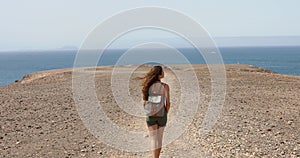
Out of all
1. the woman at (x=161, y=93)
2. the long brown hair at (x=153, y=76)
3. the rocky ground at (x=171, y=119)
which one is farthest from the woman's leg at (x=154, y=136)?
the rocky ground at (x=171, y=119)

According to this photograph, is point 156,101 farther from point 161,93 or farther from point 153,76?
point 153,76

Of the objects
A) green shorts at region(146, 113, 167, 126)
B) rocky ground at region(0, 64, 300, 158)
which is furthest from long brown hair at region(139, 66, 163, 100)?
rocky ground at region(0, 64, 300, 158)

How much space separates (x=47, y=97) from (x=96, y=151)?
10536 mm

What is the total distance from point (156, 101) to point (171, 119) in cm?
530

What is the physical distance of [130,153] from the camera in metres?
9.68

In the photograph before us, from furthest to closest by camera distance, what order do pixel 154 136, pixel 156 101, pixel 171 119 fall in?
pixel 171 119, pixel 154 136, pixel 156 101

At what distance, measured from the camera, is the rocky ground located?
968cm

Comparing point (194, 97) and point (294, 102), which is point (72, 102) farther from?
point (294, 102)

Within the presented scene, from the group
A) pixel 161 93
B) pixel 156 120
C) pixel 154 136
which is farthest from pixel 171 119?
pixel 161 93

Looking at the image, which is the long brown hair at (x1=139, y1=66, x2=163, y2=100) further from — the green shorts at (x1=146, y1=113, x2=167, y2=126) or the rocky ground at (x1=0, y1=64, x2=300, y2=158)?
the rocky ground at (x1=0, y1=64, x2=300, y2=158)

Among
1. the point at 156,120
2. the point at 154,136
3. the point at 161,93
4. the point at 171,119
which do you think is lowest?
the point at 171,119

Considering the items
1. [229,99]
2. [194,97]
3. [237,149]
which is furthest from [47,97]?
[237,149]

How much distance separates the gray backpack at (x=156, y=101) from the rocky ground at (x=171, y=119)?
171 cm

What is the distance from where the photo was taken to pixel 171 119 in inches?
510
